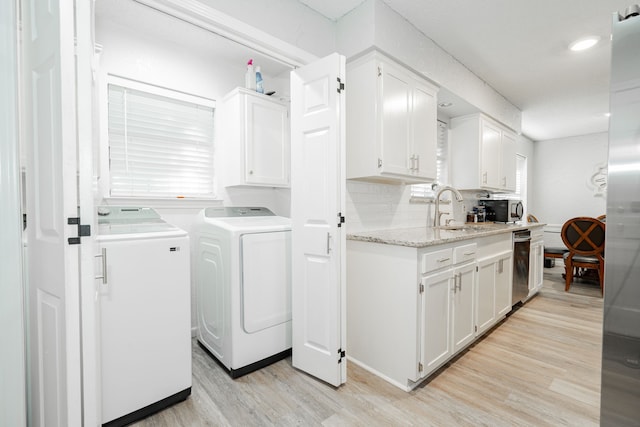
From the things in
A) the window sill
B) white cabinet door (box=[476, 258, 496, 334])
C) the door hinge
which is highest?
the window sill

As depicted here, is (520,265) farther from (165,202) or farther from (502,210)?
(165,202)

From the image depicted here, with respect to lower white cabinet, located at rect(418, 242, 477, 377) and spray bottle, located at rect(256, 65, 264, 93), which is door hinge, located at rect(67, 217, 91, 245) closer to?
lower white cabinet, located at rect(418, 242, 477, 377)

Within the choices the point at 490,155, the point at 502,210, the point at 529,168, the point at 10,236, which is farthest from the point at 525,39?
the point at 529,168

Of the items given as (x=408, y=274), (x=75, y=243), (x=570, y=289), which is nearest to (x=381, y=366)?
(x=408, y=274)

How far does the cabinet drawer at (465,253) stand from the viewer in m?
2.09

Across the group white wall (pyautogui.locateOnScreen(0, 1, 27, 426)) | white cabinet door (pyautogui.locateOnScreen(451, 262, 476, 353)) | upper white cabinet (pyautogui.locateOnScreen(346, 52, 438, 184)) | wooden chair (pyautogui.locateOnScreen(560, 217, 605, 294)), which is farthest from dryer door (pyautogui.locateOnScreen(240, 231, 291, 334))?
wooden chair (pyautogui.locateOnScreen(560, 217, 605, 294))

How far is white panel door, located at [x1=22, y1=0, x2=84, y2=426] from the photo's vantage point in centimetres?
91

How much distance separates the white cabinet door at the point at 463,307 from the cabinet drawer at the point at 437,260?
0.46ft

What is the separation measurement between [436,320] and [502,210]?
2.64 metres

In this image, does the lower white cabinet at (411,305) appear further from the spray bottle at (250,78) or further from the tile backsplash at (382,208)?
the spray bottle at (250,78)

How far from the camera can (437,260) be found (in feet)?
6.24

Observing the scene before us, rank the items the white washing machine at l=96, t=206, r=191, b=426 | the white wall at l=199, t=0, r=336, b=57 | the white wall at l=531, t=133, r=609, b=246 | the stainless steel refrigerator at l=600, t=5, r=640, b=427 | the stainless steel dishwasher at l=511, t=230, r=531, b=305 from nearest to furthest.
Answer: the stainless steel refrigerator at l=600, t=5, r=640, b=427 < the white washing machine at l=96, t=206, r=191, b=426 < the white wall at l=199, t=0, r=336, b=57 < the stainless steel dishwasher at l=511, t=230, r=531, b=305 < the white wall at l=531, t=133, r=609, b=246

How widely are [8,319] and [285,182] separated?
78.8 inches

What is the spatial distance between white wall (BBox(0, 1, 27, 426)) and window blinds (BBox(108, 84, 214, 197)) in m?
1.40
